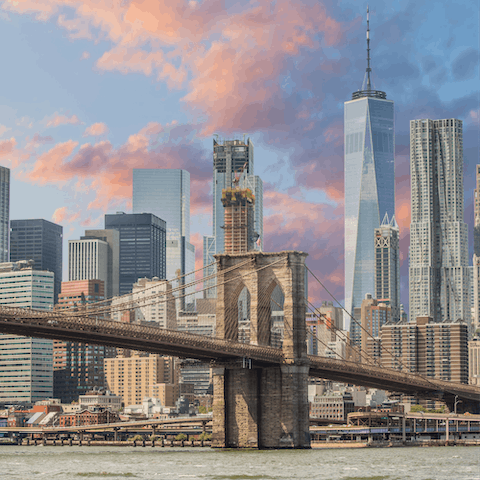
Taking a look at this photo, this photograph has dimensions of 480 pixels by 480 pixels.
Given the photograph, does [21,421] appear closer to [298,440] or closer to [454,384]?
[454,384]

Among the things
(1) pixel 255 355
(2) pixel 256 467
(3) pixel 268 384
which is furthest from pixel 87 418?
(2) pixel 256 467

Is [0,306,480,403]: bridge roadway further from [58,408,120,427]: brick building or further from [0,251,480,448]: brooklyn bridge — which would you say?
[58,408,120,427]: brick building

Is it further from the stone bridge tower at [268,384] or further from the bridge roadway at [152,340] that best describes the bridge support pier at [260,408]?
the bridge roadway at [152,340]

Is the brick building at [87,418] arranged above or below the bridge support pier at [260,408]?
below

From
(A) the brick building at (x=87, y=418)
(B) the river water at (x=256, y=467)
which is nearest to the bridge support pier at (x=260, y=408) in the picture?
(B) the river water at (x=256, y=467)

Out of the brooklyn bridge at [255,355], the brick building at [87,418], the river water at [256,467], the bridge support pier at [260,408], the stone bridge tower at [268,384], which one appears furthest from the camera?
the brick building at [87,418]

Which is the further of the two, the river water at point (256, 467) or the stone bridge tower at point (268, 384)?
the stone bridge tower at point (268, 384)

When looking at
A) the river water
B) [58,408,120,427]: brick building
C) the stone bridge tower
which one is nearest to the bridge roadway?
the stone bridge tower

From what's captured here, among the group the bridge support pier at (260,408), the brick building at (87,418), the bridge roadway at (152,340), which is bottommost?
the brick building at (87,418)
